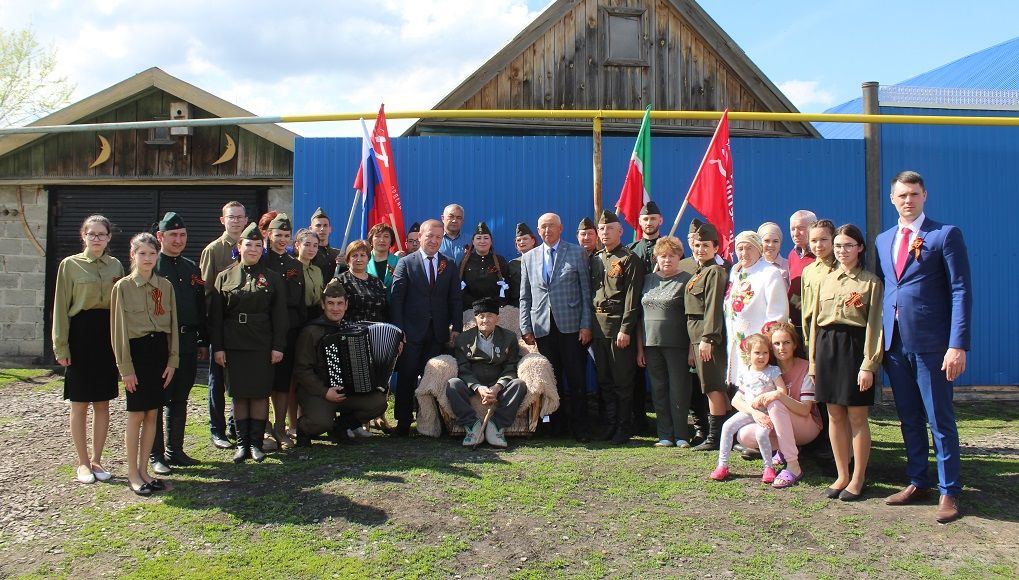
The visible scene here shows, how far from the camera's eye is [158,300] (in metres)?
4.79

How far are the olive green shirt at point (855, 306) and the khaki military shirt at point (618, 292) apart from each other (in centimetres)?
156

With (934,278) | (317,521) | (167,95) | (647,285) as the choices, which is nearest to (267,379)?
(317,521)

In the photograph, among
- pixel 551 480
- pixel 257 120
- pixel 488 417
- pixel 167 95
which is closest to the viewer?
pixel 551 480

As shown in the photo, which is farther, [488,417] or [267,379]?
[488,417]

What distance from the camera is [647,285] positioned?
19.5 ft

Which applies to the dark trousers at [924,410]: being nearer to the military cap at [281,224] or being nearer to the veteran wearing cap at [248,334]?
the veteran wearing cap at [248,334]

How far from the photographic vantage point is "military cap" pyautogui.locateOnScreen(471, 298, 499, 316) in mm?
6066

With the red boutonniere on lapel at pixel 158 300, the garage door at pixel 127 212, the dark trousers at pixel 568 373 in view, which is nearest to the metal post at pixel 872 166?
the dark trousers at pixel 568 373

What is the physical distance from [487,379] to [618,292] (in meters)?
1.25

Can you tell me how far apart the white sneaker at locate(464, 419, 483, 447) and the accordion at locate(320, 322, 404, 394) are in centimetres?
77

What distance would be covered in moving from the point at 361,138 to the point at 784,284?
473 cm

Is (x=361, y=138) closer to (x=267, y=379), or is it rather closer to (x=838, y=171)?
(x=267, y=379)

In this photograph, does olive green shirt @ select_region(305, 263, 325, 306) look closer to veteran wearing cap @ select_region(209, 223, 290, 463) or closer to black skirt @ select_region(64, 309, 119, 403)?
veteran wearing cap @ select_region(209, 223, 290, 463)

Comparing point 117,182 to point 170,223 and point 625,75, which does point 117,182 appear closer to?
point 170,223
